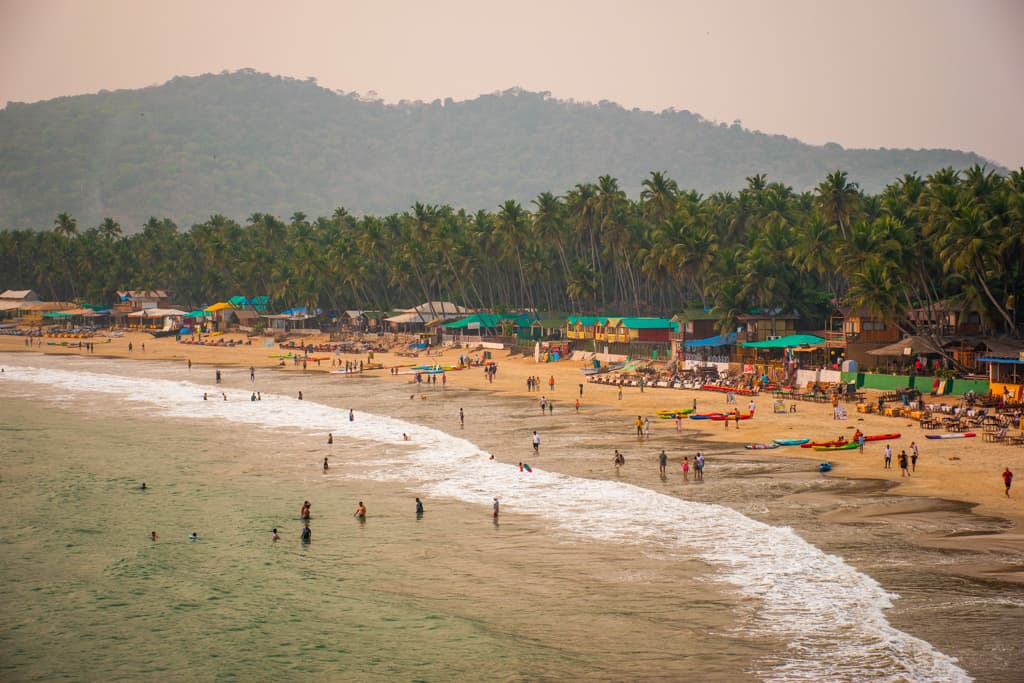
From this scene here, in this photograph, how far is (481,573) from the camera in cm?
3023

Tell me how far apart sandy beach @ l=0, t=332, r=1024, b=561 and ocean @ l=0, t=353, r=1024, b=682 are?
1798 millimetres

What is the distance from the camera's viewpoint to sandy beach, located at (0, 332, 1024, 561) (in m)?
37.2

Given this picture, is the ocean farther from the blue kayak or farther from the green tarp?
the green tarp

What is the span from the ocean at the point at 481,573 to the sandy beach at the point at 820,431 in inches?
70.8

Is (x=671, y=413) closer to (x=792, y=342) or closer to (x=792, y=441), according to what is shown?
(x=792, y=441)

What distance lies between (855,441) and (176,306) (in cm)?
16412

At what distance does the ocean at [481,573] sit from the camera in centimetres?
2428

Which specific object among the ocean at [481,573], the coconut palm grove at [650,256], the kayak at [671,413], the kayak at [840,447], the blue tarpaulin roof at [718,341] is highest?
the coconut palm grove at [650,256]

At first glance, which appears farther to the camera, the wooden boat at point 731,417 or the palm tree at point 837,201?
the palm tree at point 837,201

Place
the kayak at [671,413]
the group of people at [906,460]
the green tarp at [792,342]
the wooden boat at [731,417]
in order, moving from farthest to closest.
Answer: the green tarp at [792,342] < the kayak at [671,413] < the wooden boat at [731,417] < the group of people at [906,460]

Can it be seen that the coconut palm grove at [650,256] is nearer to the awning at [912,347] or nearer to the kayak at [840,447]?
the awning at [912,347]

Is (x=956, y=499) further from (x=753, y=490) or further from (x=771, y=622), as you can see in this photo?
(x=771, y=622)

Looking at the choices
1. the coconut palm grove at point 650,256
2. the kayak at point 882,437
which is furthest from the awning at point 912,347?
the kayak at point 882,437

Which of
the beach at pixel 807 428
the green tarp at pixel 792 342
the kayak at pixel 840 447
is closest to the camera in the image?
the beach at pixel 807 428
